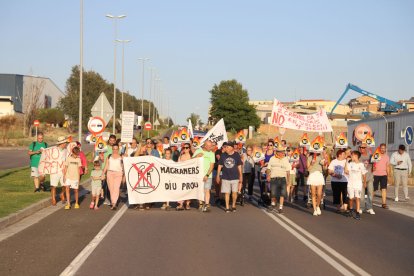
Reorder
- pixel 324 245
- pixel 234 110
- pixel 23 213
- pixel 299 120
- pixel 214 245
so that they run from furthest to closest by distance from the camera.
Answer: pixel 234 110, pixel 299 120, pixel 23 213, pixel 324 245, pixel 214 245

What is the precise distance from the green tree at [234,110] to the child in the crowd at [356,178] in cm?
8853

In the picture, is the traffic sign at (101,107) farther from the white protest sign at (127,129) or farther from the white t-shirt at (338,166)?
the white t-shirt at (338,166)

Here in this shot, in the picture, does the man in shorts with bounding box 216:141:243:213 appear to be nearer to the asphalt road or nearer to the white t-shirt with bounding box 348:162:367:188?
the asphalt road

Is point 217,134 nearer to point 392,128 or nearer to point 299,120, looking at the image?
point 299,120

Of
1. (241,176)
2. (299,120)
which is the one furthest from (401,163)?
(241,176)

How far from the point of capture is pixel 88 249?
33.2 feet

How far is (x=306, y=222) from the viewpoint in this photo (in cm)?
1445

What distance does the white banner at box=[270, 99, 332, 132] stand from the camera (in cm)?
2419

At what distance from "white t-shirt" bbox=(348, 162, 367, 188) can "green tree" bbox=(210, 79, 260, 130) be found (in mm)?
88604

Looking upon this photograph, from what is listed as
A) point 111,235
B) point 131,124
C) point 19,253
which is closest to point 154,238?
point 111,235

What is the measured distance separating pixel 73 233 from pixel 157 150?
26.0 ft

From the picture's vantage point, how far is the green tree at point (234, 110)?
346ft

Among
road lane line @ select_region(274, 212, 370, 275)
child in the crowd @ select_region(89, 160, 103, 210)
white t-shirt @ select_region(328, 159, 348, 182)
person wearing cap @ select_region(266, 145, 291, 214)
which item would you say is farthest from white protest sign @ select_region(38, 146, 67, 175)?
white t-shirt @ select_region(328, 159, 348, 182)

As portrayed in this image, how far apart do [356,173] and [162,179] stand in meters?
5.09
